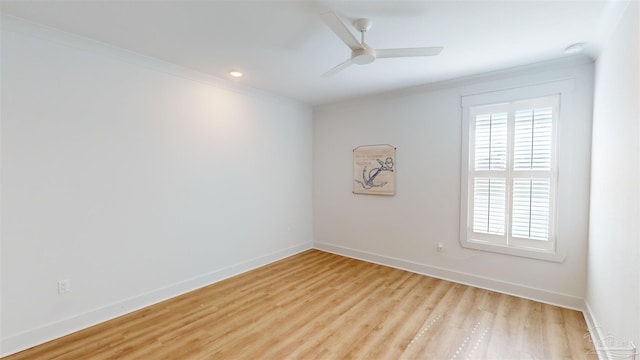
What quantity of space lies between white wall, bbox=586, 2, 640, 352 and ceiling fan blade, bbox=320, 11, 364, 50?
1.64 metres

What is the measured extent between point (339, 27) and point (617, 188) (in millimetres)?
2198

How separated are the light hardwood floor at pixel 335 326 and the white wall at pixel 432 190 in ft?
1.03

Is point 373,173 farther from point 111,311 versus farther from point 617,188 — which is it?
point 111,311

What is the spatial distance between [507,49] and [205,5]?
2.68 meters

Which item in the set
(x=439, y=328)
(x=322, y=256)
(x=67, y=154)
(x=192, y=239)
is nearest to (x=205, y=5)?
(x=67, y=154)

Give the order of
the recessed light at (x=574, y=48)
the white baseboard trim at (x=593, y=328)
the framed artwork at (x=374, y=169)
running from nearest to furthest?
1. the white baseboard trim at (x=593, y=328)
2. the recessed light at (x=574, y=48)
3. the framed artwork at (x=374, y=169)

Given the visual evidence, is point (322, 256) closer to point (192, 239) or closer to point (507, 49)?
point (192, 239)

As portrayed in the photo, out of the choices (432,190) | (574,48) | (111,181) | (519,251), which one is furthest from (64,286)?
(574,48)

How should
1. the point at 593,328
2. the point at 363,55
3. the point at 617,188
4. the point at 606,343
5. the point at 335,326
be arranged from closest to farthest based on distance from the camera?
the point at 617,188 → the point at 606,343 → the point at 363,55 → the point at 593,328 → the point at 335,326

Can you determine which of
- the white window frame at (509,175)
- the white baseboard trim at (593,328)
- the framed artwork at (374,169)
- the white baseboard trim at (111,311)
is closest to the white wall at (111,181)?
the white baseboard trim at (111,311)

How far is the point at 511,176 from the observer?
10.6ft

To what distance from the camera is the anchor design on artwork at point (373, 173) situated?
424cm

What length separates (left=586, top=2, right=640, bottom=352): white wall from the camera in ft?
5.30

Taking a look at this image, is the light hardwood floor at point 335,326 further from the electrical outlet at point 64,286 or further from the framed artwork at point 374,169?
the framed artwork at point 374,169
